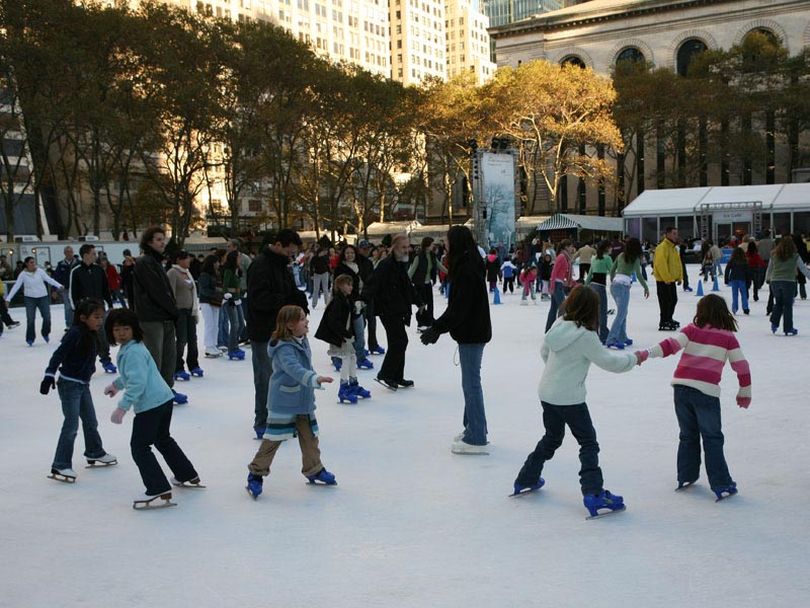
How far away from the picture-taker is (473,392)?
18.9 feet

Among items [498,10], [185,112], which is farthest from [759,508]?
[498,10]

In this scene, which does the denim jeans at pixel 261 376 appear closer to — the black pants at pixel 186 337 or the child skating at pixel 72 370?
the child skating at pixel 72 370

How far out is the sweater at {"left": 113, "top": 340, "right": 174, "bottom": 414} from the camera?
4.70 metres

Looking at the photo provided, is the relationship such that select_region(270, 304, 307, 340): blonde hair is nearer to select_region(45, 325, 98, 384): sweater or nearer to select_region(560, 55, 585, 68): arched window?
select_region(45, 325, 98, 384): sweater

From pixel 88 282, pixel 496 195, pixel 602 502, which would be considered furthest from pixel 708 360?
pixel 496 195

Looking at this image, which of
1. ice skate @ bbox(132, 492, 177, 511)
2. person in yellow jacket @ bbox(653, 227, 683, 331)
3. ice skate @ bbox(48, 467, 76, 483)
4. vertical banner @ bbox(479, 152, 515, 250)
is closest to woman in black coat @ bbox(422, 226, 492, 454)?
ice skate @ bbox(132, 492, 177, 511)

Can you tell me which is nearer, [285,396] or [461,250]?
[285,396]

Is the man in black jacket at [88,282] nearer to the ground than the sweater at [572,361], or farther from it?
farther from it

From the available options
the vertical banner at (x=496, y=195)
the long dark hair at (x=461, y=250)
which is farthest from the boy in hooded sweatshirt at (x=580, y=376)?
the vertical banner at (x=496, y=195)

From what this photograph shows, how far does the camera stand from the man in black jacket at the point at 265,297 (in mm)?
6188

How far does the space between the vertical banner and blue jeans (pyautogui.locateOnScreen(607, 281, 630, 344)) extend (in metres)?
19.5

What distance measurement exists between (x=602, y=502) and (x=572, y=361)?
797mm

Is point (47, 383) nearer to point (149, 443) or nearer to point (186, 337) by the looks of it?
point (149, 443)

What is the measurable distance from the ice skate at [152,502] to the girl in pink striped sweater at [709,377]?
305cm
